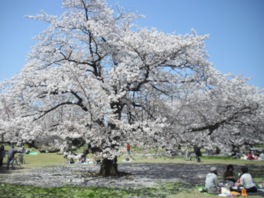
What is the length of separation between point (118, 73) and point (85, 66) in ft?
14.7

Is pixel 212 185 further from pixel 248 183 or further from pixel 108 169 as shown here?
pixel 108 169

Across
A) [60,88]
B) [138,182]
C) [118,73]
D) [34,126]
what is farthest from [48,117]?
[138,182]

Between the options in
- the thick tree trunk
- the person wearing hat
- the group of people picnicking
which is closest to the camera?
the group of people picnicking

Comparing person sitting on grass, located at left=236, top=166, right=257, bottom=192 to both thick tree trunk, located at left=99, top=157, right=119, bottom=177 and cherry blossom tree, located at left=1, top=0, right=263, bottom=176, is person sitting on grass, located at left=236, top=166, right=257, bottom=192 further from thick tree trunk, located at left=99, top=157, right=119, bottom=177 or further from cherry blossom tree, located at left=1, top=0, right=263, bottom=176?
thick tree trunk, located at left=99, top=157, right=119, bottom=177

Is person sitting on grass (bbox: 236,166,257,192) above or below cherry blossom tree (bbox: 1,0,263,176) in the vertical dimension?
below

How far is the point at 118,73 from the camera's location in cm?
1562

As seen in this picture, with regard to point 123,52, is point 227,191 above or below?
below

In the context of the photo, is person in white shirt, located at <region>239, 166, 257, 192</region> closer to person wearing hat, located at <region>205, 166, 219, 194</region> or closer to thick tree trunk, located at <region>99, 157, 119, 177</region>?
person wearing hat, located at <region>205, 166, 219, 194</region>

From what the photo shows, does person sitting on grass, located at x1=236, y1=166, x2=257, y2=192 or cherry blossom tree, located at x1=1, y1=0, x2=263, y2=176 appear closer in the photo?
person sitting on grass, located at x1=236, y1=166, x2=257, y2=192

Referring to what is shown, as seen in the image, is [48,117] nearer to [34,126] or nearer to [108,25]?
[34,126]

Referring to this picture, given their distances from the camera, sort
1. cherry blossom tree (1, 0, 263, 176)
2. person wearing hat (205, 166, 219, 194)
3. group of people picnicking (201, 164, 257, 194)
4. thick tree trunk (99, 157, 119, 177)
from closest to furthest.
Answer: group of people picnicking (201, 164, 257, 194) < person wearing hat (205, 166, 219, 194) < cherry blossom tree (1, 0, 263, 176) < thick tree trunk (99, 157, 119, 177)

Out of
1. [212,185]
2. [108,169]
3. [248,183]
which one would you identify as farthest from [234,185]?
[108,169]

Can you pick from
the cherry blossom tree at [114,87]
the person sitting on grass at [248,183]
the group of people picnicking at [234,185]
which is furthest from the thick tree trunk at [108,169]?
the person sitting on grass at [248,183]

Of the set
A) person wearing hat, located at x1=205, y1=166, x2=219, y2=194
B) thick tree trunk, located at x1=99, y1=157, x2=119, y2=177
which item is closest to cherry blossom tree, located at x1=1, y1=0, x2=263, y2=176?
thick tree trunk, located at x1=99, y1=157, x2=119, y2=177
